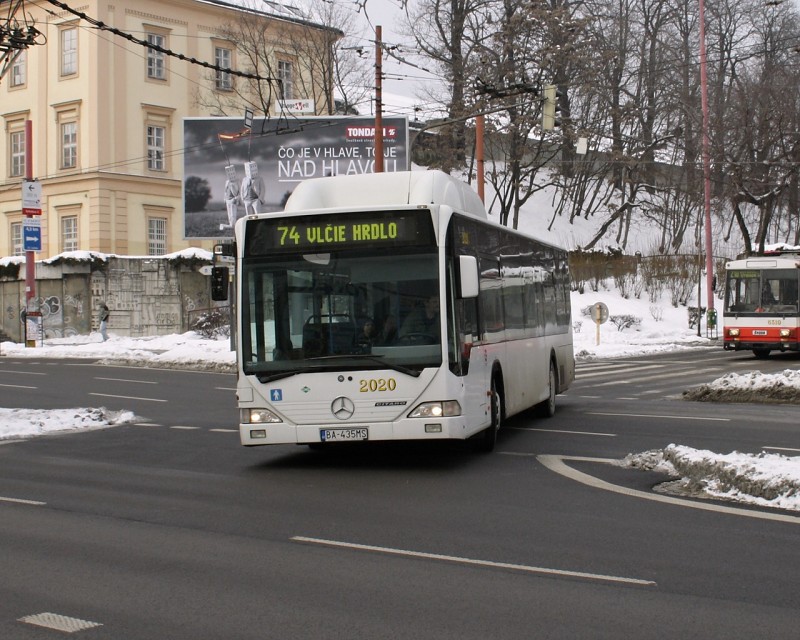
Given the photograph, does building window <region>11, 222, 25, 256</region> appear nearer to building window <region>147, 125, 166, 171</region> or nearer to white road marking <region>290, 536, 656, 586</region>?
building window <region>147, 125, 166, 171</region>

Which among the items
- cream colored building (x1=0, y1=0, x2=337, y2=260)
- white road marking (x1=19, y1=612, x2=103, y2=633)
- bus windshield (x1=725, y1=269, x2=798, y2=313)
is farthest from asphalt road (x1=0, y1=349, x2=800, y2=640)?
cream colored building (x1=0, y1=0, x2=337, y2=260)

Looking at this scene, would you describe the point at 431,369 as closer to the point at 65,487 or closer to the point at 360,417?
the point at 360,417

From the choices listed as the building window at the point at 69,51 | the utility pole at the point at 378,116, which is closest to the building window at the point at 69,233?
the building window at the point at 69,51

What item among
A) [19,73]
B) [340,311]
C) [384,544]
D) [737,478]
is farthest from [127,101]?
[384,544]

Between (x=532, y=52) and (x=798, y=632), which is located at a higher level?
(x=532, y=52)

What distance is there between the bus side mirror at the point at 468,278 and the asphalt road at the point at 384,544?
1865mm

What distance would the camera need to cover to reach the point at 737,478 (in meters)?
10.3

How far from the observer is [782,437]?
14664mm

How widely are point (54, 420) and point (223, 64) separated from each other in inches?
1681

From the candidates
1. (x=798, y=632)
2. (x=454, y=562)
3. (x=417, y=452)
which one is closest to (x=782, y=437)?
(x=417, y=452)

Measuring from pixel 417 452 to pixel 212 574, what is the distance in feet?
21.5

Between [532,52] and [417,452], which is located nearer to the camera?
[417,452]

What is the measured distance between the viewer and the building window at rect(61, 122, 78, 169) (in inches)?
2175

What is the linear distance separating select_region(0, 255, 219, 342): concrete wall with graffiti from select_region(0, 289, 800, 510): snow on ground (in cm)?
91
